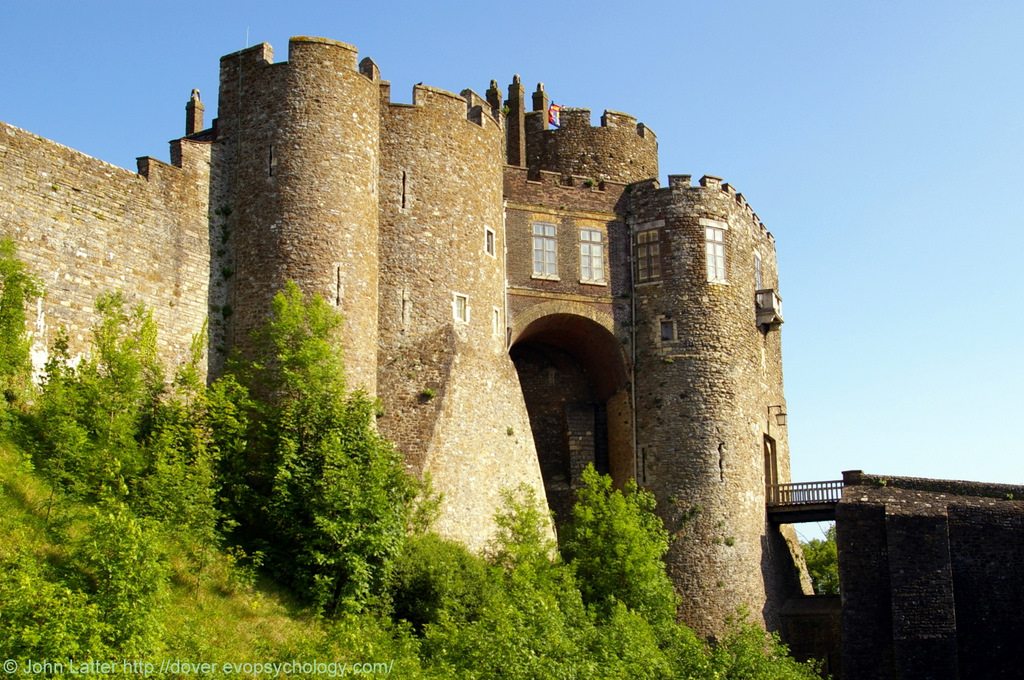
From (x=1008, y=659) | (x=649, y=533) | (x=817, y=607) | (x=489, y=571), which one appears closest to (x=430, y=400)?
(x=489, y=571)

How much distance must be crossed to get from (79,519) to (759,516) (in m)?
20.9

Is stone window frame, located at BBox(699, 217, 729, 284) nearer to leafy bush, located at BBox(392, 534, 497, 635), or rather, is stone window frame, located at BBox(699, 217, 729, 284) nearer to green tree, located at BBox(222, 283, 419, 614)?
green tree, located at BBox(222, 283, 419, 614)

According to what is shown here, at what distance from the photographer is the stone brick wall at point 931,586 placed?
3609 cm

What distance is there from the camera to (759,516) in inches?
1542

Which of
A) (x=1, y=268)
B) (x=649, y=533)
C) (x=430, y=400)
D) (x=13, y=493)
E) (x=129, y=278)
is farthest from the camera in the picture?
(x=649, y=533)

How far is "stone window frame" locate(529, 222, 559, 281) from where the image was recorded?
128 feet

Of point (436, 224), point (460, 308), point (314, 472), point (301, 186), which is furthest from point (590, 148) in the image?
point (314, 472)

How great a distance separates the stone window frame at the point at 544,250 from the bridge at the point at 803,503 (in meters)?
9.53

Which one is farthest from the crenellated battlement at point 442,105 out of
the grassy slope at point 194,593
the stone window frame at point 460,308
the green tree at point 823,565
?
A: the green tree at point 823,565

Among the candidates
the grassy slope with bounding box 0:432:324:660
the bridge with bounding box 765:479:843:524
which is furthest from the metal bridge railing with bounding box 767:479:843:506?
the grassy slope with bounding box 0:432:324:660

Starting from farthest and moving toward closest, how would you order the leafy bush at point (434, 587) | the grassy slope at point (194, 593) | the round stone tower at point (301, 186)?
the round stone tower at point (301, 186) < the leafy bush at point (434, 587) < the grassy slope at point (194, 593)

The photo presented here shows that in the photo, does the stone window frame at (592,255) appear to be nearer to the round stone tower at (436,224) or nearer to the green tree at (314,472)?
the round stone tower at (436,224)

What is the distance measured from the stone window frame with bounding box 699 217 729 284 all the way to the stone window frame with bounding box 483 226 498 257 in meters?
6.98

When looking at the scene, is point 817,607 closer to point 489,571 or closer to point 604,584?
point 604,584
